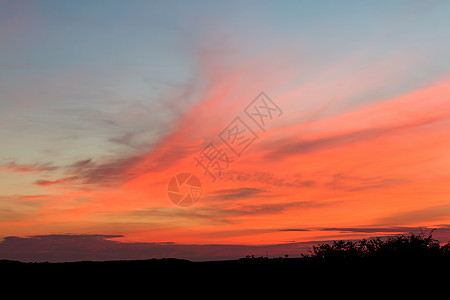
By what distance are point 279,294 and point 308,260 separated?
7549 millimetres

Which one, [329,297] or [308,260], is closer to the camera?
[329,297]

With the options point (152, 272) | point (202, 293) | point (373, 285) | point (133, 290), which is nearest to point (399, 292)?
point (373, 285)

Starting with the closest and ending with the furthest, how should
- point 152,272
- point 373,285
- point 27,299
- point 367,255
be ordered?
point 27,299, point 373,285, point 367,255, point 152,272

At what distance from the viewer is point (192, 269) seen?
4200cm

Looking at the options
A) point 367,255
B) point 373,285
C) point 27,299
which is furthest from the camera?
point 367,255

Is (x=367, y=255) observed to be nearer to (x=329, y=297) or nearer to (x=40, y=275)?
(x=329, y=297)

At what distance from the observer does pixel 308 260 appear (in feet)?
123

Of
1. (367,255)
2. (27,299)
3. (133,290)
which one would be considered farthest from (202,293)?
(367,255)

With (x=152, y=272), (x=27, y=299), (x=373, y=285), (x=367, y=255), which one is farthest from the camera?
(x=152, y=272)

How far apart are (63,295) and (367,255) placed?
20.8 metres

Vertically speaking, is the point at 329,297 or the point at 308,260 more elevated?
the point at 308,260

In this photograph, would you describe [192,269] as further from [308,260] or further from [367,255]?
[367,255]

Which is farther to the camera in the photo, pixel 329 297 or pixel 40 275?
pixel 40 275

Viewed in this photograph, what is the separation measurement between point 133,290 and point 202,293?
4.53 metres
